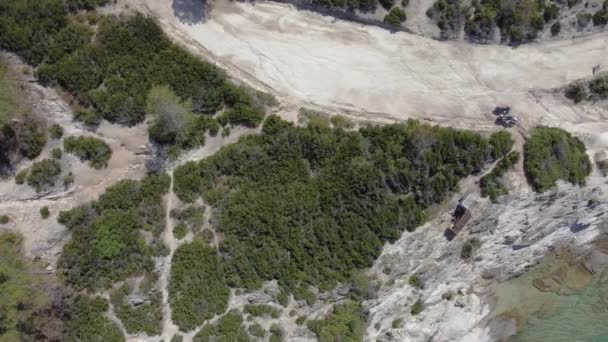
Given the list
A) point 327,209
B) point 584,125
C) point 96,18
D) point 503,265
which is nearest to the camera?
point 96,18

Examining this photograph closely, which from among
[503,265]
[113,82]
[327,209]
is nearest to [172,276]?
[327,209]

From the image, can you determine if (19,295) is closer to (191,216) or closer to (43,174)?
(43,174)

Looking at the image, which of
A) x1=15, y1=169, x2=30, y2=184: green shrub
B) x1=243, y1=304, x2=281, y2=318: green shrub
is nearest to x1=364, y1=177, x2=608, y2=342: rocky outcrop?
x1=243, y1=304, x2=281, y2=318: green shrub

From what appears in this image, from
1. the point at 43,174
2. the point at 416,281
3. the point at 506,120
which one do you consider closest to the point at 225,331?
the point at 416,281

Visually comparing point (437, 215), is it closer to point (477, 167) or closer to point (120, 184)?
point (477, 167)

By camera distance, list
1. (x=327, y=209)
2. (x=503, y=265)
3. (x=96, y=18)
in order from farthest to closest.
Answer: (x=503, y=265)
(x=327, y=209)
(x=96, y=18)

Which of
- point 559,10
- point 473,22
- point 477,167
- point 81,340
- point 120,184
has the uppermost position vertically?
point 559,10
